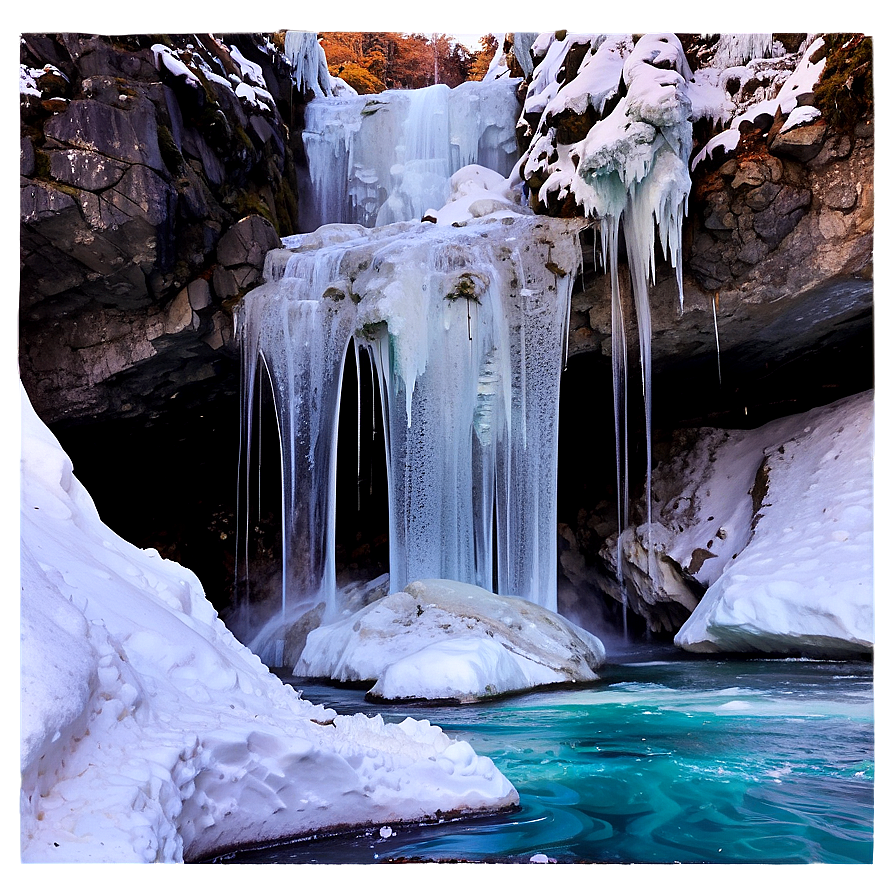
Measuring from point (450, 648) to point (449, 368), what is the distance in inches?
187

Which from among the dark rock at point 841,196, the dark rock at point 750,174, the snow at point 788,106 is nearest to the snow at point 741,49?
the snow at point 788,106

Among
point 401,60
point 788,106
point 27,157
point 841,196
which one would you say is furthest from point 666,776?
point 401,60

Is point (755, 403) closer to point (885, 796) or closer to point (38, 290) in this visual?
point (38, 290)

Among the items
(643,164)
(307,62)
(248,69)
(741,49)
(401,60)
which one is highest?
(401,60)

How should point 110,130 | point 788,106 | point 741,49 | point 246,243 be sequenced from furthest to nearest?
point 246,243
point 741,49
point 110,130
point 788,106

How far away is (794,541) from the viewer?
10.0m

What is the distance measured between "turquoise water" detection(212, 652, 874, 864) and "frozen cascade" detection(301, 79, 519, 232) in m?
10.5

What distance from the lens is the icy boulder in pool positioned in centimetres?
756

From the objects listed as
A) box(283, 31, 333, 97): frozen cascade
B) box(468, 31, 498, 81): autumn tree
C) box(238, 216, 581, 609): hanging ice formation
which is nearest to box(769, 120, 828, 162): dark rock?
box(238, 216, 581, 609): hanging ice formation

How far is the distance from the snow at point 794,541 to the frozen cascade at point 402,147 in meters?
7.21

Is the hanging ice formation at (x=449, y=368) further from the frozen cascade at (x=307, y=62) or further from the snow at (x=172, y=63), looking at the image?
the frozen cascade at (x=307, y=62)

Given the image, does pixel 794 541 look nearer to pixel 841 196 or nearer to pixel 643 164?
pixel 841 196

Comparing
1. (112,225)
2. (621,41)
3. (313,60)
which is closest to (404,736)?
(112,225)

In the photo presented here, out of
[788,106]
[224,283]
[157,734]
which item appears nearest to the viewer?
[157,734]
